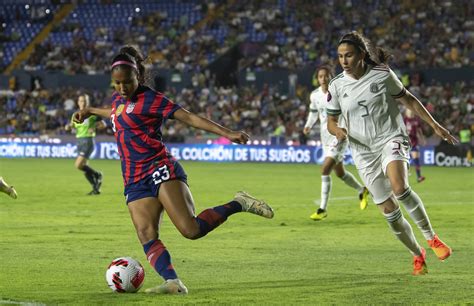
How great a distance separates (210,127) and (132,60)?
3.44ft

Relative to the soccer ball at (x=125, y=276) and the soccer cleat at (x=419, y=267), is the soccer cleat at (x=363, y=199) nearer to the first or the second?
the soccer cleat at (x=419, y=267)

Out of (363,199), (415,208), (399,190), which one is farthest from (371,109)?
(363,199)

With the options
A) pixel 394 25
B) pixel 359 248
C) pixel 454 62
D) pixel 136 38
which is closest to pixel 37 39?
pixel 136 38

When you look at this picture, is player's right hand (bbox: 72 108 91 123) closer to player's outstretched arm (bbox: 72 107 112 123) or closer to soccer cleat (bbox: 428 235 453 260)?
player's outstretched arm (bbox: 72 107 112 123)

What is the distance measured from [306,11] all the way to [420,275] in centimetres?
3970

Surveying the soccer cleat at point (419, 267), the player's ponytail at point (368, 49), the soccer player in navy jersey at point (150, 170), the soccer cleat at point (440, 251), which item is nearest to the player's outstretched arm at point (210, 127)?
the soccer player in navy jersey at point (150, 170)

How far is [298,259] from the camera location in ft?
37.6

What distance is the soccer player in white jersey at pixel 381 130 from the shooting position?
33.0 feet

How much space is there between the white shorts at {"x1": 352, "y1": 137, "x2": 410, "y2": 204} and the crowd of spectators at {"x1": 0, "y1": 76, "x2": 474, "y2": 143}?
27.7 m

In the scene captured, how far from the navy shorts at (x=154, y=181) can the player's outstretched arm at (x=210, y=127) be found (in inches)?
19.7

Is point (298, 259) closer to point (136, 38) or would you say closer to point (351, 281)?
point (351, 281)

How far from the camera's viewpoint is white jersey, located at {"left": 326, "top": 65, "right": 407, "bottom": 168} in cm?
1017

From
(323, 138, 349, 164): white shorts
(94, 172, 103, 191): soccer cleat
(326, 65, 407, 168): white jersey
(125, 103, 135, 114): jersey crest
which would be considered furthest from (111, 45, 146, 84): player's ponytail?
(94, 172, 103, 191): soccer cleat

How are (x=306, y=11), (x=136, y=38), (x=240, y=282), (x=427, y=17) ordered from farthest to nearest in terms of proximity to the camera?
(x=136, y=38), (x=306, y=11), (x=427, y=17), (x=240, y=282)
